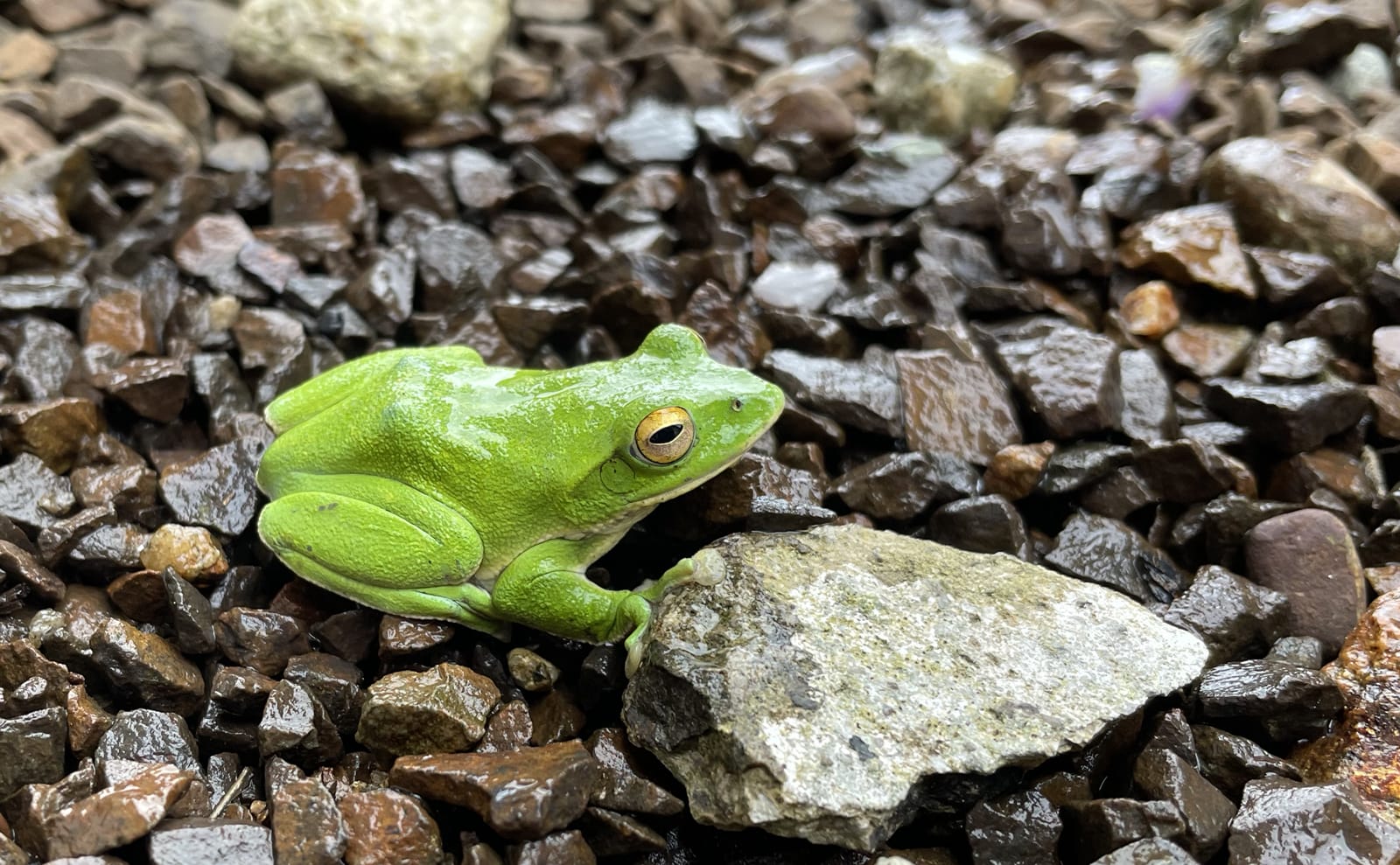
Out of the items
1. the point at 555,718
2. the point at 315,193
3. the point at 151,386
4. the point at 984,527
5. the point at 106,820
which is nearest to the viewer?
→ the point at 106,820

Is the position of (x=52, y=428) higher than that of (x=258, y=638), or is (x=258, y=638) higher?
(x=52, y=428)

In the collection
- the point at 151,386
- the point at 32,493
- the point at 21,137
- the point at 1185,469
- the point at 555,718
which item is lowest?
the point at 555,718

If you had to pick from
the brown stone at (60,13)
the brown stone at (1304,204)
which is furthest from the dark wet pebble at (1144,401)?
the brown stone at (60,13)

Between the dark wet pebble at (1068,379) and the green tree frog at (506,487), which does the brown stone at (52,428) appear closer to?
the green tree frog at (506,487)

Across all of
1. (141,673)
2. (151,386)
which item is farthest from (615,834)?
(151,386)

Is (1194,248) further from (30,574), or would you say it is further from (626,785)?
(30,574)

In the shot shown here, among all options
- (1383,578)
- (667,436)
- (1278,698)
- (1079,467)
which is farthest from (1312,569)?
(667,436)

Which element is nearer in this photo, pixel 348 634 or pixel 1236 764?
pixel 1236 764

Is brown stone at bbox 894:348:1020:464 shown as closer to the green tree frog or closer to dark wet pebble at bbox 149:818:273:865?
the green tree frog

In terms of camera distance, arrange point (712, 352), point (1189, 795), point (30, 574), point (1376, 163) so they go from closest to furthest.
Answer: point (1189, 795)
point (30, 574)
point (712, 352)
point (1376, 163)
